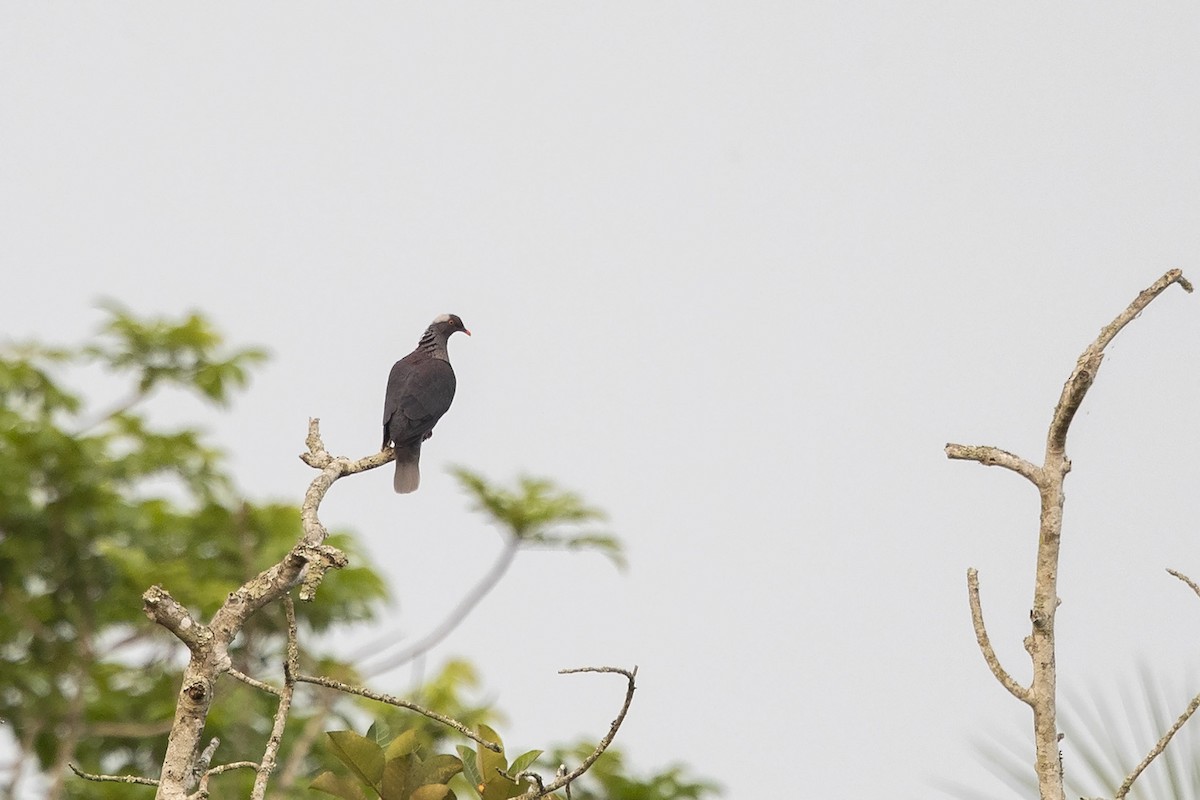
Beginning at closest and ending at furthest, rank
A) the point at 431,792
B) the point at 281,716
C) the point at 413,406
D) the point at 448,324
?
the point at 281,716, the point at 431,792, the point at 413,406, the point at 448,324

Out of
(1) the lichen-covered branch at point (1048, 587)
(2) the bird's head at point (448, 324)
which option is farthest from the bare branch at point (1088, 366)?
(2) the bird's head at point (448, 324)

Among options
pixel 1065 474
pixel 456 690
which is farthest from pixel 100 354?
pixel 1065 474

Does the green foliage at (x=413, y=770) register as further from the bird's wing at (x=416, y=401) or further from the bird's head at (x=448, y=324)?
the bird's head at (x=448, y=324)

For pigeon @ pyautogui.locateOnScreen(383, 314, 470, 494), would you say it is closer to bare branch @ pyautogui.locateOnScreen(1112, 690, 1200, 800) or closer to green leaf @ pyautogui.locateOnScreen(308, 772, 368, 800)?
green leaf @ pyautogui.locateOnScreen(308, 772, 368, 800)

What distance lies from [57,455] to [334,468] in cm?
990

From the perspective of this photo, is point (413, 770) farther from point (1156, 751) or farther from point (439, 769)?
point (1156, 751)

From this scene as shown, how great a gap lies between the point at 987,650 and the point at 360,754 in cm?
117

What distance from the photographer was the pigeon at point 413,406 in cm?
609

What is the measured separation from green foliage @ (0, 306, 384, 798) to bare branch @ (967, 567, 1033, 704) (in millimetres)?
9548

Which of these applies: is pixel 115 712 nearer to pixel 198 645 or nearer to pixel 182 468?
pixel 182 468

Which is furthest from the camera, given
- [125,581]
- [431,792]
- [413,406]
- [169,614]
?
[125,581]

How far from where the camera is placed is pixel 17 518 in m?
12.4

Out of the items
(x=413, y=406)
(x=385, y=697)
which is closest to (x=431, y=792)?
(x=385, y=697)

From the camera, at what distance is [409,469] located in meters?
6.32
